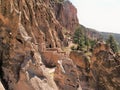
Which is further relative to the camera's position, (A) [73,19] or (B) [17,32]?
(A) [73,19]

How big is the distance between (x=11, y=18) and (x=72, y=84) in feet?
24.4

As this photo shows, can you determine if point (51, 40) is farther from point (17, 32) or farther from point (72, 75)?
point (17, 32)

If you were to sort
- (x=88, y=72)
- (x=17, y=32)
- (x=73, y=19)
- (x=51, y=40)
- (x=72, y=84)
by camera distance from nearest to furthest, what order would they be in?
(x=17, y=32) < (x=72, y=84) < (x=88, y=72) < (x=51, y=40) < (x=73, y=19)

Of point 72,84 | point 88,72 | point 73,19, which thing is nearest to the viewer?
point 72,84

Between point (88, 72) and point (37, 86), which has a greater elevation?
point (37, 86)

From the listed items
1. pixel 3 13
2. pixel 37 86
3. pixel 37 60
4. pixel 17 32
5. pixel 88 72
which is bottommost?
pixel 88 72

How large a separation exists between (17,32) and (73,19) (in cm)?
12053

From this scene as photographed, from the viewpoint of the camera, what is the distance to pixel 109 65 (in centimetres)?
3161

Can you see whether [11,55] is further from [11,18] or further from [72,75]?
[72,75]

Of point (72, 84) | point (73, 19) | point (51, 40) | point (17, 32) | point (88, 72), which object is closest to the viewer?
point (17, 32)

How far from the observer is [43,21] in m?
61.2

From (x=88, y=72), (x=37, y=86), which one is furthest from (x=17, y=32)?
(x=88, y=72)

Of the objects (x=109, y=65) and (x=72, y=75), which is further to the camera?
(x=109, y=65)

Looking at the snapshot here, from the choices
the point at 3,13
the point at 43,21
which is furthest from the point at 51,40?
the point at 3,13
